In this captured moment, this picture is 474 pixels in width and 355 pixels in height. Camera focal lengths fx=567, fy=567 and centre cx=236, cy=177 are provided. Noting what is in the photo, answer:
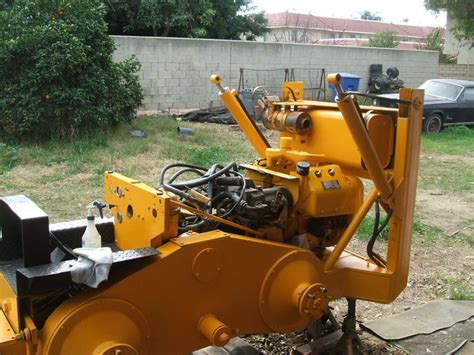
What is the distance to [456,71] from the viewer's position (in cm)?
2170

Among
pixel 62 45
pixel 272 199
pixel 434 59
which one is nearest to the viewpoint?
pixel 272 199

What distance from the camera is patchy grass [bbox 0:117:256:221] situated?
22.1ft

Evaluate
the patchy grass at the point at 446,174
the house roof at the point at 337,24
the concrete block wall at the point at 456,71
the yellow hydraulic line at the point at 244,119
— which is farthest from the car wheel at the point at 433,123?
the house roof at the point at 337,24

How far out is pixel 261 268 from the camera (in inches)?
103

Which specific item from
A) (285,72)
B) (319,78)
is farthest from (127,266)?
(319,78)

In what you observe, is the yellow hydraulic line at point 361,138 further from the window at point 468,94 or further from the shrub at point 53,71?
the window at point 468,94

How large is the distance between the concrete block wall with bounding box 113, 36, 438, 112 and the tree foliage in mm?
2188

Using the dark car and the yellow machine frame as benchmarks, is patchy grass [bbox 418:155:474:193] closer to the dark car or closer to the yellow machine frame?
the dark car

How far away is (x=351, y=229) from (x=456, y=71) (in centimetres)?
2077

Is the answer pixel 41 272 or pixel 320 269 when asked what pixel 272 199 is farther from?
pixel 41 272

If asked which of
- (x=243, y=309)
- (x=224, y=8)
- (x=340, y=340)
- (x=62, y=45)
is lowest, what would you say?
(x=340, y=340)

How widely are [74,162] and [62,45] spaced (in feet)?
6.51

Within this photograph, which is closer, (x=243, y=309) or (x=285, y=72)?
(x=243, y=309)

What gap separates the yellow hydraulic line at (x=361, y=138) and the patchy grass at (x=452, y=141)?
8.88m
